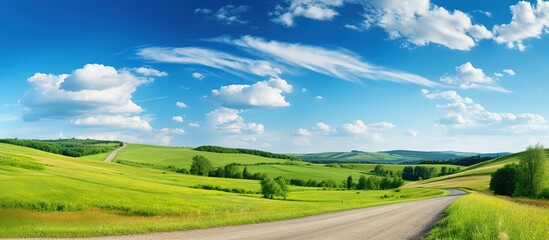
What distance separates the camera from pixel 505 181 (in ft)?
296

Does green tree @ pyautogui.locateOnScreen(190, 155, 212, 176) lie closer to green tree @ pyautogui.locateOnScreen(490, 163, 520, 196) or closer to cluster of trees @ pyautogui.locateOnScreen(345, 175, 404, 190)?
cluster of trees @ pyautogui.locateOnScreen(345, 175, 404, 190)

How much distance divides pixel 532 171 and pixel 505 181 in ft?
41.7

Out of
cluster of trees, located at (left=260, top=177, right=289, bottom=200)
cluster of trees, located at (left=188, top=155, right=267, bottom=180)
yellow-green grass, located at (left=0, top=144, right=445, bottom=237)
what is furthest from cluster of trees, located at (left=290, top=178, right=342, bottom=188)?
yellow-green grass, located at (left=0, top=144, right=445, bottom=237)

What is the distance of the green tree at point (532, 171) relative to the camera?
7669 cm

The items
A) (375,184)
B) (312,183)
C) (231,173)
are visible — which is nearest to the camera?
(231,173)

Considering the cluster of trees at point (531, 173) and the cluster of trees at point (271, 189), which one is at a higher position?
the cluster of trees at point (531, 173)

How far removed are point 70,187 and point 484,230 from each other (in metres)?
49.8

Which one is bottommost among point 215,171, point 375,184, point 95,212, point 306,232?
point 375,184

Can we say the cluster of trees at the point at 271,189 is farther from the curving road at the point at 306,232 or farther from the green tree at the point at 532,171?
the curving road at the point at 306,232

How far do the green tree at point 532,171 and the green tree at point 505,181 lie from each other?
21.7 ft

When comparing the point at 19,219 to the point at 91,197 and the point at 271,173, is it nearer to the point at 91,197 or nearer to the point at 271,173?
the point at 91,197

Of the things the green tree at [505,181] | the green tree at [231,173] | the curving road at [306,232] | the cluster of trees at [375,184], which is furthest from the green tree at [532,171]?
the green tree at [231,173]

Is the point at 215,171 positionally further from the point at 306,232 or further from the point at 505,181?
the point at 306,232

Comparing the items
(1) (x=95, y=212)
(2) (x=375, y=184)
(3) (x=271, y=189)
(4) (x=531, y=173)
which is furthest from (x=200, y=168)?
(1) (x=95, y=212)
